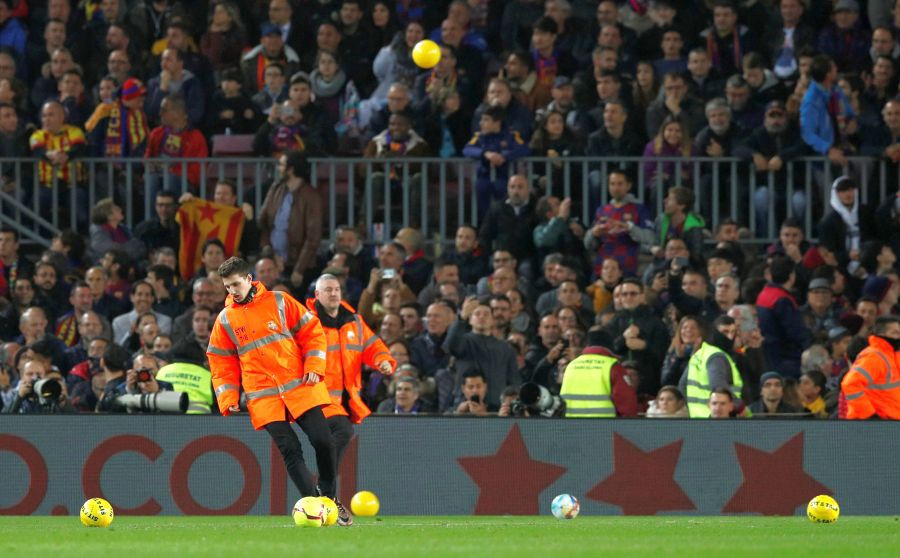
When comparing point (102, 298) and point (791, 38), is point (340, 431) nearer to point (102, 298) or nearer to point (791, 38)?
point (102, 298)

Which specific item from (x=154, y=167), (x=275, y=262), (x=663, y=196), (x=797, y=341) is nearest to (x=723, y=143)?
(x=663, y=196)

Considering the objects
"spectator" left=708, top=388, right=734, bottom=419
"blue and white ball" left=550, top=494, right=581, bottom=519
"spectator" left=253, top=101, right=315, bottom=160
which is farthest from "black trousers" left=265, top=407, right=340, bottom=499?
"spectator" left=253, top=101, right=315, bottom=160

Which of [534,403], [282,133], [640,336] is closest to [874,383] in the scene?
[640,336]

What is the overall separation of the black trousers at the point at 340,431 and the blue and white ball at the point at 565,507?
6.37ft

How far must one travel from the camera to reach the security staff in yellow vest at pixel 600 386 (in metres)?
17.7

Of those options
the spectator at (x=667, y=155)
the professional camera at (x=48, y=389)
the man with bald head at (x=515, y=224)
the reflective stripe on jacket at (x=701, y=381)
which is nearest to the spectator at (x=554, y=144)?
the man with bald head at (x=515, y=224)

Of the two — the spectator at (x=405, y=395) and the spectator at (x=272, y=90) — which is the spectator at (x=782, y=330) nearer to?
the spectator at (x=405, y=395)

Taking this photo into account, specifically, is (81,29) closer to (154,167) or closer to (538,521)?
(154,167)

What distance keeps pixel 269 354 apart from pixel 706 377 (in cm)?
549

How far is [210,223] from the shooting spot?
71.2 feet

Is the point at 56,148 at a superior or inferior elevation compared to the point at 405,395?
superior

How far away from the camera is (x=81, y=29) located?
80.2ft

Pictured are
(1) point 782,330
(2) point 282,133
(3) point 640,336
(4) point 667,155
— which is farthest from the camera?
(2) point 282,133

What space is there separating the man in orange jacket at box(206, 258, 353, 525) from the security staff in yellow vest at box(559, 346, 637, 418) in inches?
175
